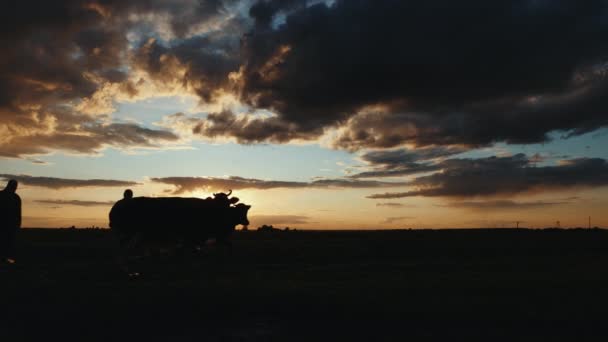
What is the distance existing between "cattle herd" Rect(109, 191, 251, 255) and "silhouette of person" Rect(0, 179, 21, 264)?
8.39 ft

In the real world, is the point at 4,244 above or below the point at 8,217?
below

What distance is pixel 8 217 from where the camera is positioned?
1470cm

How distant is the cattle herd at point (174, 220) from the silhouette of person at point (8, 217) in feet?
8.39

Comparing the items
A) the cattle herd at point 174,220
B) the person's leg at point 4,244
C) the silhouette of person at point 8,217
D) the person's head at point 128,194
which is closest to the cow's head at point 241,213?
the cattle herd at point 174,220

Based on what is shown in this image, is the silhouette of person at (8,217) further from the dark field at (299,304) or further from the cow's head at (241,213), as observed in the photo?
the cow's head at (241,213)

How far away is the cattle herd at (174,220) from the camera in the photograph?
1577 cm

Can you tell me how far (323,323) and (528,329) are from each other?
9.53 ft

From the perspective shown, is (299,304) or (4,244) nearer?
(299,304)

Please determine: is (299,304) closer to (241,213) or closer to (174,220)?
(174,220)

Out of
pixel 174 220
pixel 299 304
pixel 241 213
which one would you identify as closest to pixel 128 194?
pixel 174 220

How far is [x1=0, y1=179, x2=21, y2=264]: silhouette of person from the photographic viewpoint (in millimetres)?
14602

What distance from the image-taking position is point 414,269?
15977 millimetres

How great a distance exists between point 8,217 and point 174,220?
4608 mm

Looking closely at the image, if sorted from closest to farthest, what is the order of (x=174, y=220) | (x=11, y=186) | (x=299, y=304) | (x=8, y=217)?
(x=299, y=304) → (x=8, y=217) → (x=11, y=186) → (x=174, y=220)
